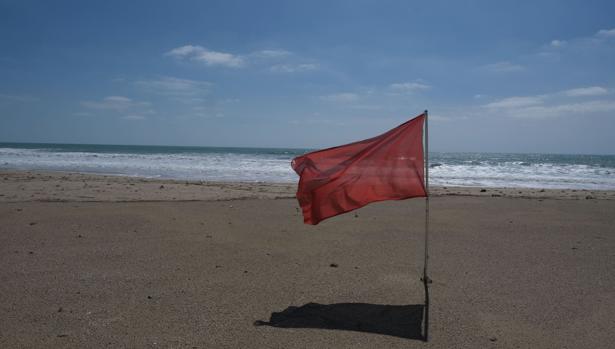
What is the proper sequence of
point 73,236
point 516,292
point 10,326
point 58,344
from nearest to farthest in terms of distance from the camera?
point 58,344
point 10,326
point 516,292
point 73,236

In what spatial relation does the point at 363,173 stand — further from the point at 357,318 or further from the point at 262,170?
the point at 262,170

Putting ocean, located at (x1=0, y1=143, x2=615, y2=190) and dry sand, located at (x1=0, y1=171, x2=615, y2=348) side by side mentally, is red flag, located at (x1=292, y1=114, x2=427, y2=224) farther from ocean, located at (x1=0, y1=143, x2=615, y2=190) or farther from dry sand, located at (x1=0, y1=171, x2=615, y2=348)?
ocean, located at (x1=0, y1=143, x2=615, y2=190)

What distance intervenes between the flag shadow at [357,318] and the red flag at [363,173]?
41.4 inches

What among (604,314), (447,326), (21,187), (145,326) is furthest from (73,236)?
(21,187)

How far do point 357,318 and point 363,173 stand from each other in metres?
1.69

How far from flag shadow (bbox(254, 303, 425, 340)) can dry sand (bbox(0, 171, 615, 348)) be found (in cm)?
2

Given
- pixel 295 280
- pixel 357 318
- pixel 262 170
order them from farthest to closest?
pixel 262 170 < pixel 295 280 < pixel 357 318

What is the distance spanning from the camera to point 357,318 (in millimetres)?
4641

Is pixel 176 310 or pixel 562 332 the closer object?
pixel 562 332

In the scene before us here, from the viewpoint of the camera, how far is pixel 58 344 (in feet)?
12.9

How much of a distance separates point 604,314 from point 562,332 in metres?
0.80

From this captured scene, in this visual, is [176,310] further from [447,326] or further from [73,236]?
[73,236]

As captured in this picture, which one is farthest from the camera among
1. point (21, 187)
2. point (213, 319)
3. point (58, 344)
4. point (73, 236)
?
point (21, 187)

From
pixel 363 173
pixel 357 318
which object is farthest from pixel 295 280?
pixel 363 173
